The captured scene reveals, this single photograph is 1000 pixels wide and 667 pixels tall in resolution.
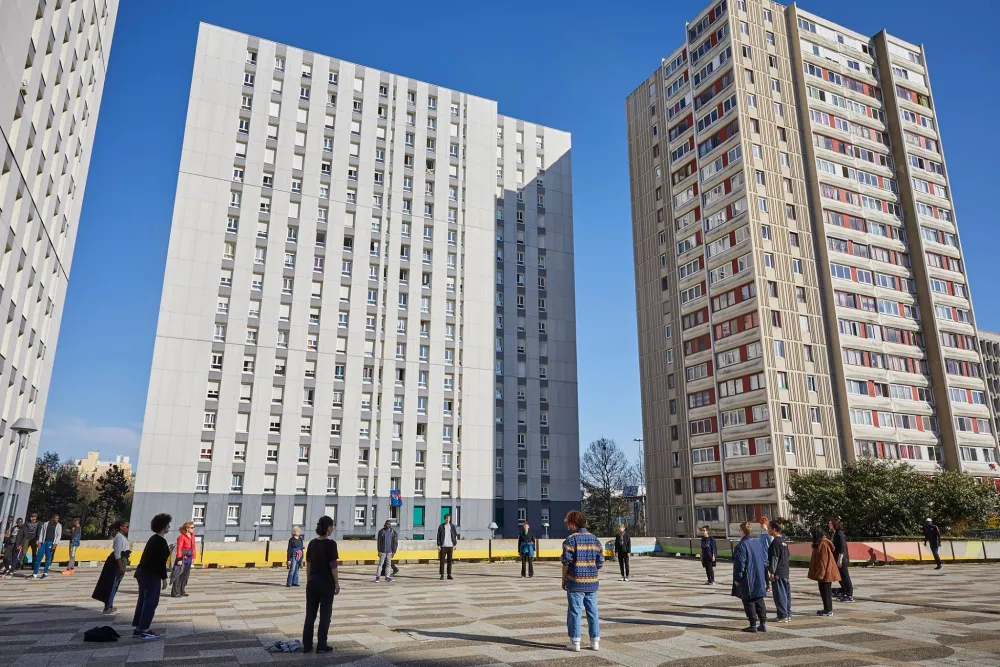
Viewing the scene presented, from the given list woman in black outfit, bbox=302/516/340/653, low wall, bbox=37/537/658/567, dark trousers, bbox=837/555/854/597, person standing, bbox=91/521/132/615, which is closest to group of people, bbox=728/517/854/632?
dark trousers, bbox=837/555/854/597

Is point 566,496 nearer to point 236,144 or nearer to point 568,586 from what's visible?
point 236,144

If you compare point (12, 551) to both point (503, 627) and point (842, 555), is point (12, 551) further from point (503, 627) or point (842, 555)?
point (842, 555)

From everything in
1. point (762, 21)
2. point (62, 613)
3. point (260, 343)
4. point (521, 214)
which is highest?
point (762, 21)

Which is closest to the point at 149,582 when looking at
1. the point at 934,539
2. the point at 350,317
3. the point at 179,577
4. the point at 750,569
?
the point at 179,577

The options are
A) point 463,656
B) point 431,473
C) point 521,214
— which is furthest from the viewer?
point 521,214

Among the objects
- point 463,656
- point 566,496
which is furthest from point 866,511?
point 463,656

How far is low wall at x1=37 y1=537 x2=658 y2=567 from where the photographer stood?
31188mm

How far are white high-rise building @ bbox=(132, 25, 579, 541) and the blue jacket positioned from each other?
4858cm

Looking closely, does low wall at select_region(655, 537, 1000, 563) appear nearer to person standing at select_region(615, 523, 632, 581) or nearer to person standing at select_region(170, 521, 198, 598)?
person standing at select_region(615, 523, 632, 581)

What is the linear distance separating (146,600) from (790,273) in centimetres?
5468

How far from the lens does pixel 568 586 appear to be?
998 centimetres

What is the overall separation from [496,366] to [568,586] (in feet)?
194

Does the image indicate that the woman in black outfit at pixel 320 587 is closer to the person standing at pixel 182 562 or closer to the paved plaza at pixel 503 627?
the paved plaza at pixel 503 627

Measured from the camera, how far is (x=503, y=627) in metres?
12.1
